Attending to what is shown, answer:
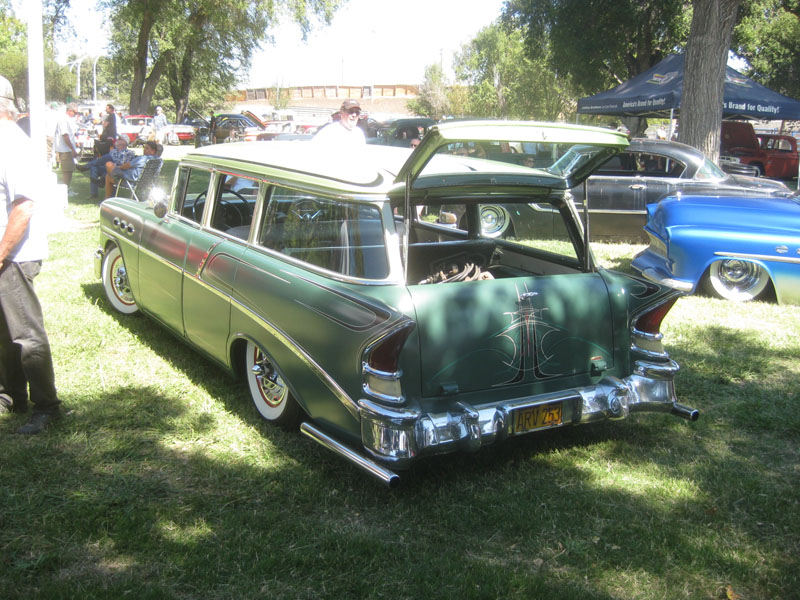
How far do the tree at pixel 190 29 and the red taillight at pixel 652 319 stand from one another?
2088 cm

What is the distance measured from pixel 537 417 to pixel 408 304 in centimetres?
90

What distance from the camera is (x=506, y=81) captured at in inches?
2039

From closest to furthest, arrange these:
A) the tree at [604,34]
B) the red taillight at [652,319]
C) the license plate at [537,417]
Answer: the license plate at [537,417], the red taillight at [652,319], the tree at [604,34]

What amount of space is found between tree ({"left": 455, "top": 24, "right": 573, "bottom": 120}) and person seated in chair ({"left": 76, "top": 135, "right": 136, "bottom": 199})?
99.6 ft

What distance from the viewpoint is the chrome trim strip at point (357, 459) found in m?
3.34

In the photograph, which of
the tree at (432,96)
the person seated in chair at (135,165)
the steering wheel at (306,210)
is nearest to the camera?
the steering wheel at (306,210)

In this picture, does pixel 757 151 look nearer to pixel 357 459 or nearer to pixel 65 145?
pixel 65 145

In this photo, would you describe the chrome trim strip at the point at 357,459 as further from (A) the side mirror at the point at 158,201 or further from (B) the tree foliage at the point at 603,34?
(B) the tree foliage at the point at 603,34

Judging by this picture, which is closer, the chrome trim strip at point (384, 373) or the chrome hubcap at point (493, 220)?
the chrome trim strip at point (384, 373)

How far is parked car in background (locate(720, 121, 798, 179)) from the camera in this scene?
22219mm

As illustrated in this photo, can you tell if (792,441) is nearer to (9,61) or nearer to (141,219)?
(141,219)

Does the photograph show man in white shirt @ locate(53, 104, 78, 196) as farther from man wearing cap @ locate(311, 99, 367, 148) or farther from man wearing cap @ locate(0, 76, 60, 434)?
man wearing cap @ locate(0, 76, 60, 434)

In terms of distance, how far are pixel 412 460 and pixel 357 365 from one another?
0.51m

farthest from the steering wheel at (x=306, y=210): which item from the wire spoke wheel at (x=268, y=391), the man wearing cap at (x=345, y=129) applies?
the man wearing cap at (x=345, y=129)
